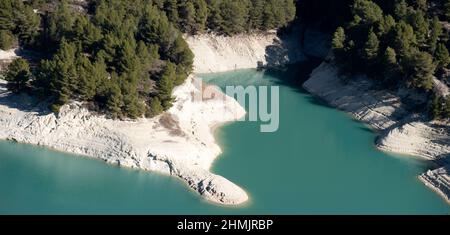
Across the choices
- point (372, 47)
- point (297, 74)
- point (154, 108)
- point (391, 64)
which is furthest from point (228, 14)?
point (154, 108)

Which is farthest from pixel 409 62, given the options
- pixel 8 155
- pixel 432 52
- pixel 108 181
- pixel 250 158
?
pixel 8 155

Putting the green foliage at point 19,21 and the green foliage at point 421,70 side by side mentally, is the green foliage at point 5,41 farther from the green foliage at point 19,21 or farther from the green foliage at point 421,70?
the green foliage at point 421,70

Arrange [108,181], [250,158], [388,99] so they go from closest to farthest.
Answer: [108,181] < [250,158] < [388,99]

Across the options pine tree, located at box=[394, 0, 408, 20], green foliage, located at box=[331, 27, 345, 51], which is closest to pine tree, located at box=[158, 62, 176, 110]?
green foliage, located at box=[331, 27, 345, 51]

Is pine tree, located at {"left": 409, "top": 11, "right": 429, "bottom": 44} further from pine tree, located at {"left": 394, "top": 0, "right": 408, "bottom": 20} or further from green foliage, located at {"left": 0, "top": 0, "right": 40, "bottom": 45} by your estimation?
green foliage, located at {"left": 0, "top": 0, "right": 40, "bottom": 45}

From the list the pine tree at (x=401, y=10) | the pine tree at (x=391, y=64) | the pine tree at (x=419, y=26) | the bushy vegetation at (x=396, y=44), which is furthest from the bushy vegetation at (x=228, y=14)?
the pine tree at (x=391, y=64)

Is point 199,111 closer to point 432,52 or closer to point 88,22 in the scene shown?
point 88,22
